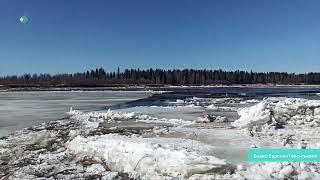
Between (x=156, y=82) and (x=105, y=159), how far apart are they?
167 m

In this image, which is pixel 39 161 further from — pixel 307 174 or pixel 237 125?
pixel 237 125

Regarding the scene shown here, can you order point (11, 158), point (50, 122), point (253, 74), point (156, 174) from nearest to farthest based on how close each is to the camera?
point (156, 174) < point (11, 158) < point (50, 122) < point (253, 74)

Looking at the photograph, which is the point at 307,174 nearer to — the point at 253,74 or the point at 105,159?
the point at 105,159

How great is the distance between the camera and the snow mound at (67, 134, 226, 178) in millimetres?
9281

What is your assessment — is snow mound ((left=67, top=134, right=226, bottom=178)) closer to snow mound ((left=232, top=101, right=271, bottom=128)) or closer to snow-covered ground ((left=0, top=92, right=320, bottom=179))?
snow-covered ground ((left=0, top=92, right=320, bottom=179))

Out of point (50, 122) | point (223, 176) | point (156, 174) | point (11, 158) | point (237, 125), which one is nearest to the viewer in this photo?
point (223, 176)

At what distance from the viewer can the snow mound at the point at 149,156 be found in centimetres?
928

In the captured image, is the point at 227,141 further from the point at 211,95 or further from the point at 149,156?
the point at 211,95

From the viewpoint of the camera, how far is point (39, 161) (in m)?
11.7

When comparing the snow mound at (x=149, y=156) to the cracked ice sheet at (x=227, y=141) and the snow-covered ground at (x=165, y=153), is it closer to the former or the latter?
the snow-covered ground at (x=165, y=153)

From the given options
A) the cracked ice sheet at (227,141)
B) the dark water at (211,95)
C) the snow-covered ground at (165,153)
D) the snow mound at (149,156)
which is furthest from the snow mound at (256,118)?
the dark water at (211,95)

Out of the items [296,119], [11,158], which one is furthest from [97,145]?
[296,119]

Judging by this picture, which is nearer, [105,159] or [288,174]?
[288,174]

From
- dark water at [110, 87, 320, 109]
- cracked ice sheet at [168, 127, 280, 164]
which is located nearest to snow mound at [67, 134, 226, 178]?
cracked ice sheet at [168, 127, 280, 164]
